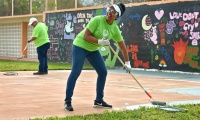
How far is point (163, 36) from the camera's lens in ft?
53.2

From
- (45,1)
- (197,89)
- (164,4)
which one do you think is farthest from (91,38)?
(45,1)

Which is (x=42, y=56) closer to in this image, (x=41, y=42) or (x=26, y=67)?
(x=41, y=42)

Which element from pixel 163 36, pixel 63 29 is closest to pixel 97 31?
pixel 163 36

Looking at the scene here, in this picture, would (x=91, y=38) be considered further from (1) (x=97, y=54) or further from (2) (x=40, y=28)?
(2) (x=40, y=28)

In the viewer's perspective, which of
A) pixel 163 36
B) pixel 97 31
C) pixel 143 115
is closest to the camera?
pixel 143 115

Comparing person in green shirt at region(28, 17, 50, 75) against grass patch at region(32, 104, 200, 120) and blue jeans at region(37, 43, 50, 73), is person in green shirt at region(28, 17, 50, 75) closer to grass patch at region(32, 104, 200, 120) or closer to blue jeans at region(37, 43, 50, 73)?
blue jeans at region(37, 43, 50, 73)

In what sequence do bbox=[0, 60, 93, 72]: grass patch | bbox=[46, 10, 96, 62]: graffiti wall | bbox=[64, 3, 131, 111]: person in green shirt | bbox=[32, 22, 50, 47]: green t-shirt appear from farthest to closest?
bbox=[46, 10, 96, 62]: graffiti wall, bbox=[0, 60, 93, 72]: grass patch, bbox=[32, 22, 50, 47]: green t-shirt, bbox=[64, 3, 131, 111]: person in green shirt

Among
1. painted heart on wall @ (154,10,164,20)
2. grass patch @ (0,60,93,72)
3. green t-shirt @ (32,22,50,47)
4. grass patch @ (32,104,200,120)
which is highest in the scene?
painted heart on wall @ (154,10,164,20)

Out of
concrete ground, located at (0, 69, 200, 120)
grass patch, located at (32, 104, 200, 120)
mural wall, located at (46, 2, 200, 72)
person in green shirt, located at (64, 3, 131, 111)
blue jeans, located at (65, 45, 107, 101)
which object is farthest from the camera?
mural wall, located at (46, 2, 200, 72)

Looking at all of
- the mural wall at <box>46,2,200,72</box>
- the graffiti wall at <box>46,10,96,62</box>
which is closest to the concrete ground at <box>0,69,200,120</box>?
the mural wall at <box>46,2,200,72</box>

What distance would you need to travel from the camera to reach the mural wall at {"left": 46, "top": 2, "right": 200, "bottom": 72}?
15.1 metres

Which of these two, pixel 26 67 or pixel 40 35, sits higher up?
pixel 40 35

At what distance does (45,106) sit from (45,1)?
673 inches

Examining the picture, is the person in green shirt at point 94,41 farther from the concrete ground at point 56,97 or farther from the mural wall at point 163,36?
the mural wall at point 163,36
